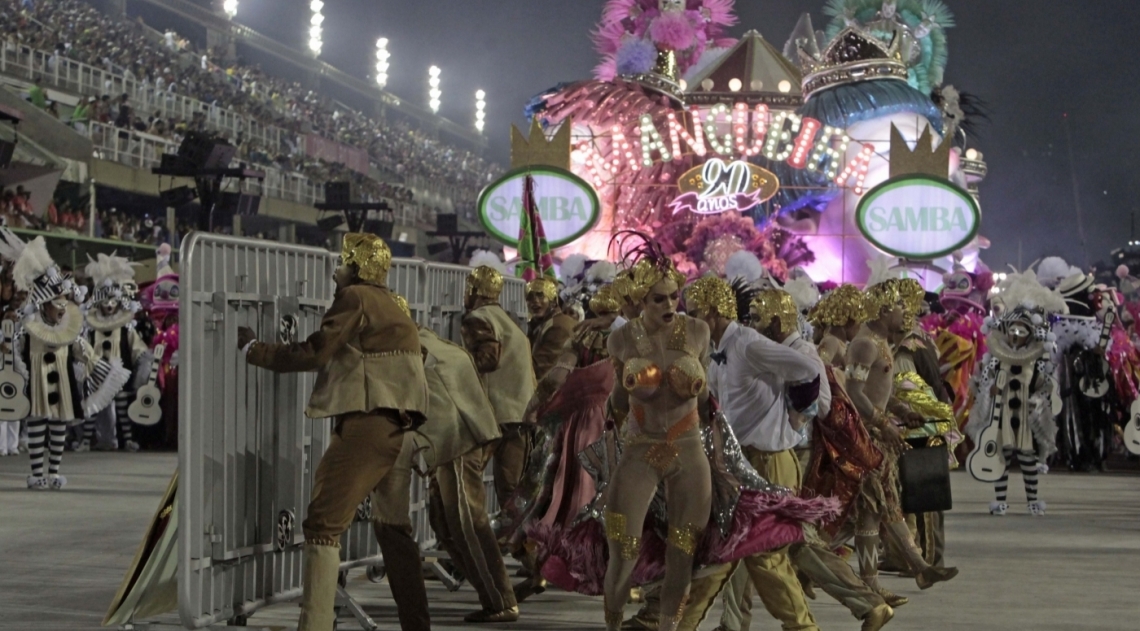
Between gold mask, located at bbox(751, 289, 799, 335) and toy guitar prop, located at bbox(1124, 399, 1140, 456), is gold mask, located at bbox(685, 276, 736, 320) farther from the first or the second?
toy guitar prop, located at bbox(1124, 399, 1140, 456)

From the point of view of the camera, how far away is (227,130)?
1430 inches

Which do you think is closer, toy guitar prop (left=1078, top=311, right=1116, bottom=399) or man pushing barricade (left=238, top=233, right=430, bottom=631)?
man pushing barricade (left=238, top=233, right=430, bottom=631)

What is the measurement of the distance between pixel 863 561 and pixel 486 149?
3173 inches

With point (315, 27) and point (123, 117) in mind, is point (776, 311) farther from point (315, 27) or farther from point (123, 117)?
point (315, 27)

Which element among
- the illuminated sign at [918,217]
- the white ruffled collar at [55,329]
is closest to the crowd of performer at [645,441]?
the white ruffled collar at [55,329]

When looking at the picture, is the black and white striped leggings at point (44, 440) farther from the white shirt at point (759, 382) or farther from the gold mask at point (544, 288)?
the white shirt at point (759, 382)

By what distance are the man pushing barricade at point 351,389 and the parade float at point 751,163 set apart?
2238cm

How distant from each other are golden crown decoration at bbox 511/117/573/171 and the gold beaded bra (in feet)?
78.5

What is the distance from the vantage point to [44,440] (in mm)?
15633

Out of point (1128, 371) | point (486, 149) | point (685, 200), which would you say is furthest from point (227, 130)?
point (486, 149)

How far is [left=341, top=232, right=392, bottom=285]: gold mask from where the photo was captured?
6938 millimetres


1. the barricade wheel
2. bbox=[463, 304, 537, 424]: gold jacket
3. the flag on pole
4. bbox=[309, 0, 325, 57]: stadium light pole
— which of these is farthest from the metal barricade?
bbox=[309, 0, 325, 57]: stadium light pole

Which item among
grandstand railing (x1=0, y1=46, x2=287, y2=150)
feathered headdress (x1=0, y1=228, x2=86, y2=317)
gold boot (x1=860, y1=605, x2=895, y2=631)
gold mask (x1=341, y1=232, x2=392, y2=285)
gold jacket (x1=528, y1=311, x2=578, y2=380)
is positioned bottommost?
gold boot (x1=860, y1=605, x2=895, y2=631)

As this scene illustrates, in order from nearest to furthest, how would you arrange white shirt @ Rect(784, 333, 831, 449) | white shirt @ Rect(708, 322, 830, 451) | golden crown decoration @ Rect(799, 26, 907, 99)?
white shirt @ Rect(708, 322, 830, 451) → white shirt @ Rect(784, 333, 831, 449) → golden crown decoration @ Rect(799, 26, 907, 99)
